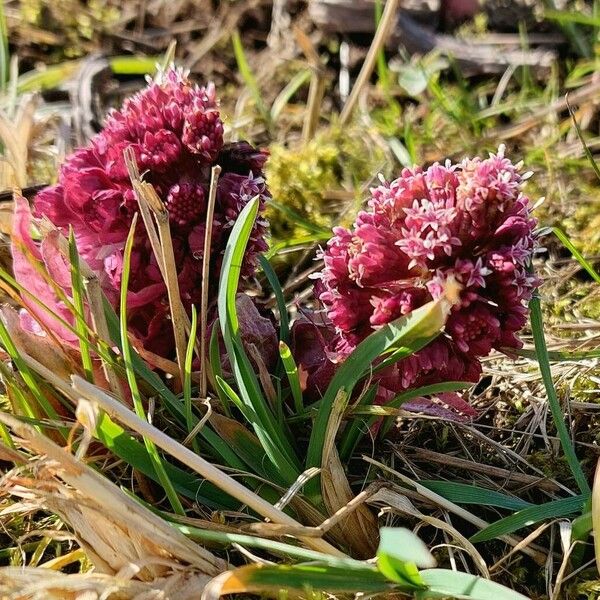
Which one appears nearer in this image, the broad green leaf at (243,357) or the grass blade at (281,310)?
the broad green leaf at (243,357)

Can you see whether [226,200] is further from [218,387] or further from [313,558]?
[313,558]

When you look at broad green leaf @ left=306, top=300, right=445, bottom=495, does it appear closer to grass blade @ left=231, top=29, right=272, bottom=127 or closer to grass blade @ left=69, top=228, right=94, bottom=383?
grass blade @ left=69, top=228, right=94, bottom=383

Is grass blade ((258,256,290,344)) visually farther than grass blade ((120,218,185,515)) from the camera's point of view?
Yes

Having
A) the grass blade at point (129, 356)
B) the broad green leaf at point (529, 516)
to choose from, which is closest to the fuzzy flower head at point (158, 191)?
the grass blade at point (129, 356)

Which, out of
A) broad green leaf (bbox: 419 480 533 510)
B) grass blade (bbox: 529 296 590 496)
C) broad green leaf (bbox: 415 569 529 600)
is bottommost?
broad green leaf (bbox: 419 480 533 510)

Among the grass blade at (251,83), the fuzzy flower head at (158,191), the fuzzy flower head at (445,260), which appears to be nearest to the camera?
the fuzzy flower head at (445,260)

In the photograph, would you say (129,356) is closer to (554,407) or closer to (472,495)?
(472,495)

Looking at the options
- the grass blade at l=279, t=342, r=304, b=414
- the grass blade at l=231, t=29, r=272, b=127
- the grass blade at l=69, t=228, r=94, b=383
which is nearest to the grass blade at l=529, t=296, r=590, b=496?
the grass blade at l=279, t=342, r=304, b=414

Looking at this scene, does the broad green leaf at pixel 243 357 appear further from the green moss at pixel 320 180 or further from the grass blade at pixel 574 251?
the green moss at pixel 320 180
